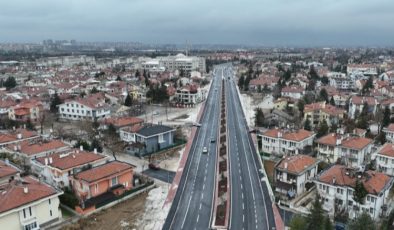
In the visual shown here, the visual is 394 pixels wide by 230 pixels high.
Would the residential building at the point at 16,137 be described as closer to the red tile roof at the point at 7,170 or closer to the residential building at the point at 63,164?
the residential building at the point at 63,164

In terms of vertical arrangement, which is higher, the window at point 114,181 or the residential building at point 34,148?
the residential building at point 34,148

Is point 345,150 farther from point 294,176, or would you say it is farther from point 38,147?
point 38,147

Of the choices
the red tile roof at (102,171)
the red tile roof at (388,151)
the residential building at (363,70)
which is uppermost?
the residential building at (363,70)

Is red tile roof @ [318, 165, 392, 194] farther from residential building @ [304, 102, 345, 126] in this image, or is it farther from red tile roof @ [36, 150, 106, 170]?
residential building @ [304, 102, 345, 126]

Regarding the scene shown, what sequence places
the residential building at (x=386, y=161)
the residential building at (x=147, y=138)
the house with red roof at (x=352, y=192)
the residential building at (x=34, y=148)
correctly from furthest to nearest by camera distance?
the residential building at (x=147, y=138), the residential building at (x=34, y=148), the residential building at (x=386, y=161), the house with red roof at (x=352, y=192)

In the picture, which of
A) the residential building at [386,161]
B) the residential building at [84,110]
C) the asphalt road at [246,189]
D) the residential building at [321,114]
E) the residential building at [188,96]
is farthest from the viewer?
A: the residential building at [188,96]

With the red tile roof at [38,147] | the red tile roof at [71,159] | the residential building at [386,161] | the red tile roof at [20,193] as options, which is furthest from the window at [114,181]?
the residential building at [386,161]
